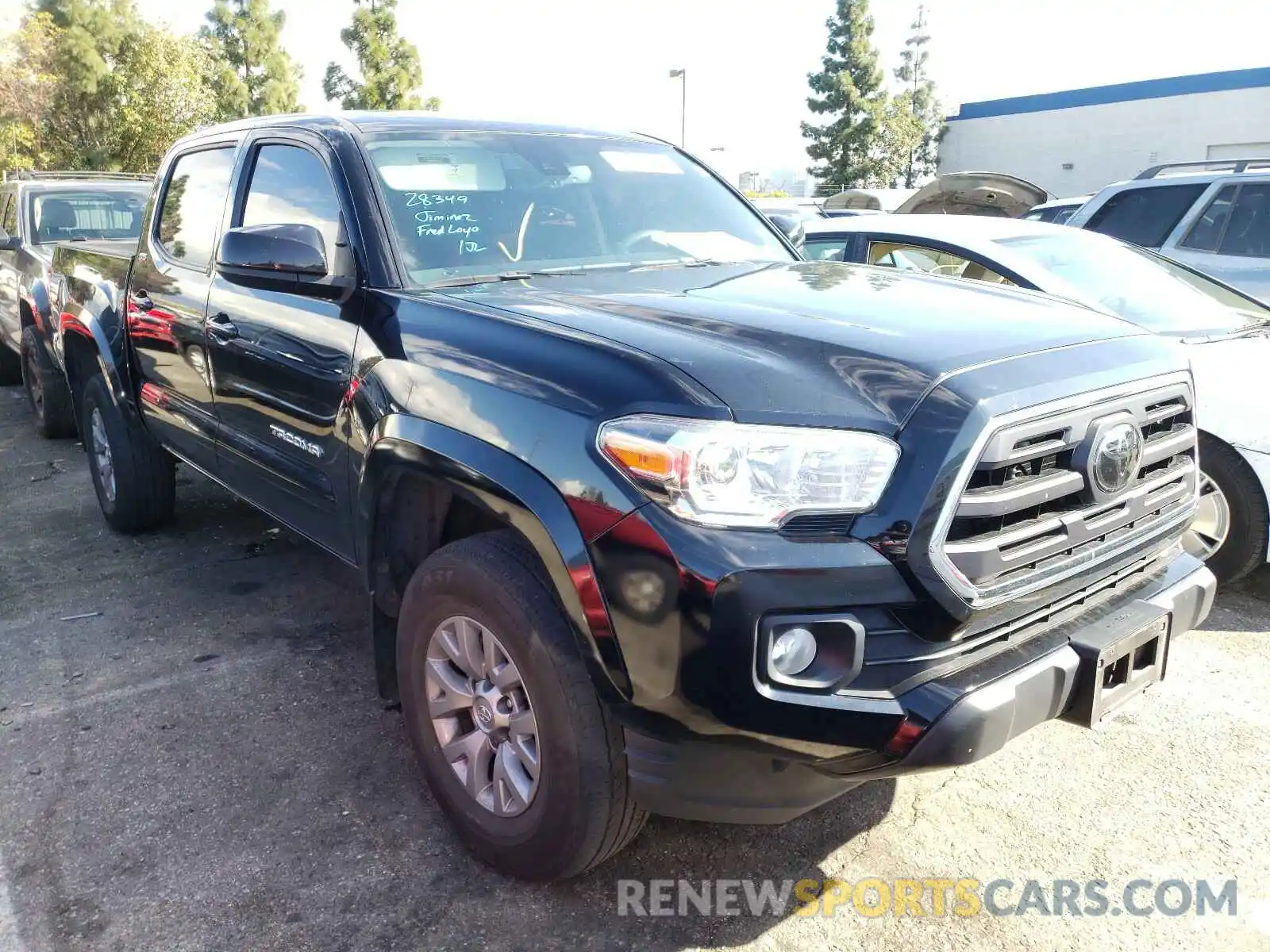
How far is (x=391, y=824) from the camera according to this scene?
2.85 metres

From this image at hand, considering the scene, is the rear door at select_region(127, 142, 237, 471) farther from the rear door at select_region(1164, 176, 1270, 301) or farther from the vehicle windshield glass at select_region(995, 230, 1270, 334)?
the rear door at select_region(1164, 176, 1270, 301)

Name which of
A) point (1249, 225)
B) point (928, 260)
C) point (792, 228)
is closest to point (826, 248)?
point (928, 260)

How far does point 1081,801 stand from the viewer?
292 cm

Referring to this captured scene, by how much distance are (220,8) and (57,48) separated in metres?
10.3

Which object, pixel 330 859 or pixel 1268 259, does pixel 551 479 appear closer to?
pixel 330 859

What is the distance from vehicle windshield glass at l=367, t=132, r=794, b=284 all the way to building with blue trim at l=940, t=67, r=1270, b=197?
31.5 metres

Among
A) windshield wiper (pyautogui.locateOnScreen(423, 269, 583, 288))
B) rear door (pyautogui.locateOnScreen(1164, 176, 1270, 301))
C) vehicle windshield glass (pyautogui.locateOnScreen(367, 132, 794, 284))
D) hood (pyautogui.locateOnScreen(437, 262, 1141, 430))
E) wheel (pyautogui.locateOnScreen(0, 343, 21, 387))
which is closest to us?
hood (pyautogui.locateOnScreen(437, 262, 1141, 430))

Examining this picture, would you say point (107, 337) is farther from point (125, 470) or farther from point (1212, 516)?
point (1212, 516)

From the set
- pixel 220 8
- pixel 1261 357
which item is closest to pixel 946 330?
pixel 1261 357

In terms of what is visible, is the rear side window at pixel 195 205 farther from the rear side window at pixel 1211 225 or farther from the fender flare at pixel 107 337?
the rear side window at pixel 1211 225

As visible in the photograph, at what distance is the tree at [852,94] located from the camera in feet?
150

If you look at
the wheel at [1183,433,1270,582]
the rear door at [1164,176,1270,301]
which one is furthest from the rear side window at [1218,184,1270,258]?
the wheel at [1183,433,1270,582]

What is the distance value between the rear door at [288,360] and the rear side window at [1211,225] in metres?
6.53

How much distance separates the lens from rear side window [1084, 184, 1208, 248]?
7.55 m
